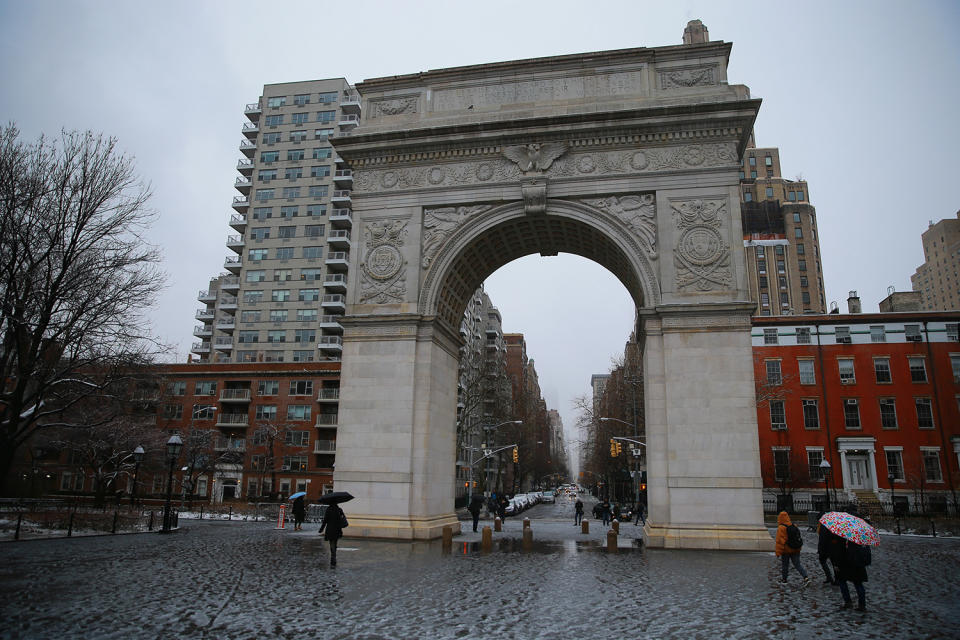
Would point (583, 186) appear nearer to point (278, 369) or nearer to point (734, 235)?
point (734, 235)

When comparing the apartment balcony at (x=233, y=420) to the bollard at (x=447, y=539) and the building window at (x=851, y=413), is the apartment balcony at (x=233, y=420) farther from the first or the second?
the building window at (x=851, y=413)

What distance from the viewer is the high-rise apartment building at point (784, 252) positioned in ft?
297

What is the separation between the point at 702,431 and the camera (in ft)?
69.1

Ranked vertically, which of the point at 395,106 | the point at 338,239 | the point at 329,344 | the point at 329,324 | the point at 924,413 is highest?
the point at 338,239

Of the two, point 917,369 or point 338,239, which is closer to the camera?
point 917,369

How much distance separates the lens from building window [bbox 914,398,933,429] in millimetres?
45156

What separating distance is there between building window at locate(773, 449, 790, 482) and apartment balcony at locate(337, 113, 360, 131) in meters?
54.4

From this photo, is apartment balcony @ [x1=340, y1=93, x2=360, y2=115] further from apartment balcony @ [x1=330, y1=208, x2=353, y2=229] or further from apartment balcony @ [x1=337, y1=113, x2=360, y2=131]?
apartment balcony @ [x1=330, y1=208, x2=353, y2=229]

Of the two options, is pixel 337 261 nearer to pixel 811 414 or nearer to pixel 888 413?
pixel 811 414

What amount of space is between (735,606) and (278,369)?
5556cm

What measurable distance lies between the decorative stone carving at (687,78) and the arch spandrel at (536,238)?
477 cm

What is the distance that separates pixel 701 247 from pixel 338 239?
170 ft

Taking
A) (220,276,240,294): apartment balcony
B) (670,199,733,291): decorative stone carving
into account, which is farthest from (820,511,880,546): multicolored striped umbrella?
(220,276,240,294): apartment balcony

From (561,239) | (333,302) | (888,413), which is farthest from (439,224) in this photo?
(333,302)
